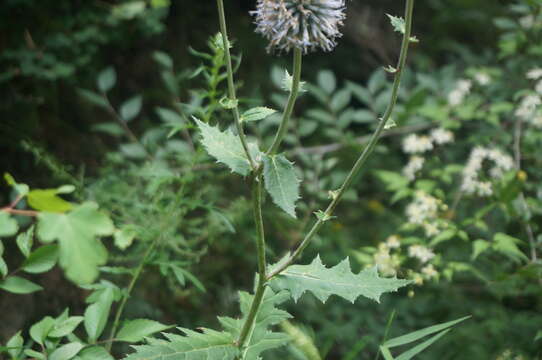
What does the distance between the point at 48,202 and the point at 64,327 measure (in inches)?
27.0

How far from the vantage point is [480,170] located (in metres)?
2.39

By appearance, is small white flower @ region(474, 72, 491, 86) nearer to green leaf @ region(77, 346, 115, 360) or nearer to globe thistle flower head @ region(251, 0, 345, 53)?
globe thistle flower head @ region(251, 0, 345, 53)

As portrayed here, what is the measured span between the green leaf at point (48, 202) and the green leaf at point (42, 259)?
0.31 m

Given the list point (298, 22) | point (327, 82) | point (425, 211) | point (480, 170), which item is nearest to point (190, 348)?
point (298, 22)

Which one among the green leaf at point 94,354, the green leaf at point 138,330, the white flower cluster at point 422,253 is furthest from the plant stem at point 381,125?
the white flower cluster at point 422,253

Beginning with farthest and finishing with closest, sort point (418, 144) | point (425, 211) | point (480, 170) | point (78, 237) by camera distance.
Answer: point (418, 144) < point (480, 170) < point (425, 211) < point (78, 237)

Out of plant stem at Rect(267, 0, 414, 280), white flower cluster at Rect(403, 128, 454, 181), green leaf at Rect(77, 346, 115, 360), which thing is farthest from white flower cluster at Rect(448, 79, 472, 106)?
green leaf at Rect(77, 346, 115, 360)

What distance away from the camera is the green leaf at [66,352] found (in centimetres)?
129

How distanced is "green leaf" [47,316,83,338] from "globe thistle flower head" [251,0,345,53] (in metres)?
0.95

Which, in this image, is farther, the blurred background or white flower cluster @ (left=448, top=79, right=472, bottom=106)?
white flower cluster @ (left=448, top=79, right=472, bottom=106)

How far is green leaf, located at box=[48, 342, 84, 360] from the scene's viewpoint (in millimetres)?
1295

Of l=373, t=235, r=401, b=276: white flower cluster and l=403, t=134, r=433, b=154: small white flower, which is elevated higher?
l=403, t=134, r=433, b=154: small white flower

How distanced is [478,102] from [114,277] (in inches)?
88.0

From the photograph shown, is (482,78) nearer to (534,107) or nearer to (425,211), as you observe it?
(534,107)
